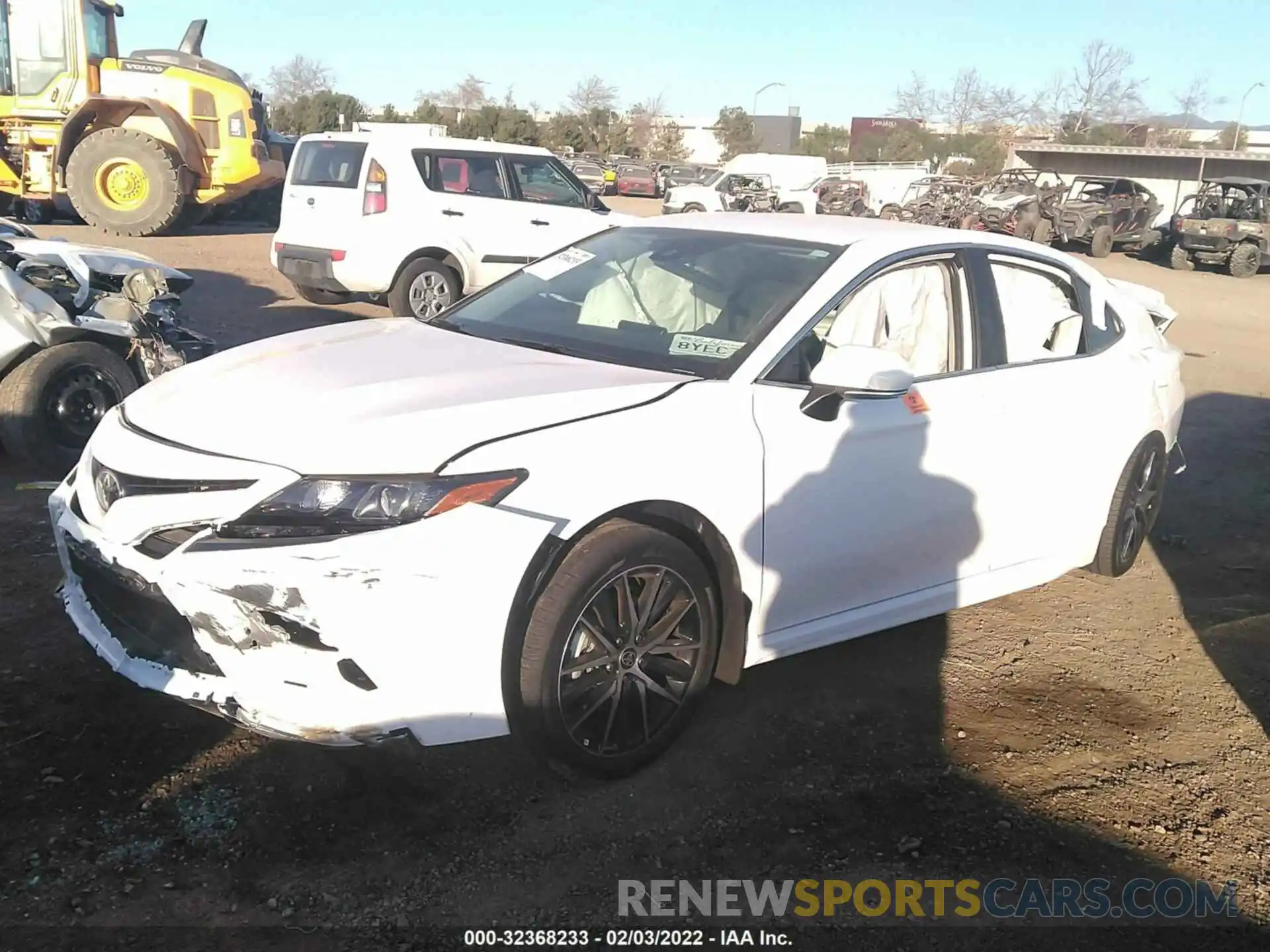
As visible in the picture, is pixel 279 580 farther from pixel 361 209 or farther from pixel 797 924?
pixel 361 209

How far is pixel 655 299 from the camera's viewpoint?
405cm

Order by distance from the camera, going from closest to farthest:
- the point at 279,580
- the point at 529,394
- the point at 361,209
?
the point at 279,580, the point at 529,394, the point at 361,209

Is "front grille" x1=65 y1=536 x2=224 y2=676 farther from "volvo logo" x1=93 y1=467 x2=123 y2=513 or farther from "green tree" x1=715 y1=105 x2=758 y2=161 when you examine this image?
"green tree" x1=715 y1=105 x2=758 y2=161

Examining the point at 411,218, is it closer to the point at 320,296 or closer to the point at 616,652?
the point at 320,296

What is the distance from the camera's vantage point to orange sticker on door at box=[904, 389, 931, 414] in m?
3.78

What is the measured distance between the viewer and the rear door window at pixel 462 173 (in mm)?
10805

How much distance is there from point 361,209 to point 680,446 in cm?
819

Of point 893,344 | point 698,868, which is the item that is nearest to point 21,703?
point 698,868

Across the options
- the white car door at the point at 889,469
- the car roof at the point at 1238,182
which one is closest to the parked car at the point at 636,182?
the car roof at the point at 1238,182

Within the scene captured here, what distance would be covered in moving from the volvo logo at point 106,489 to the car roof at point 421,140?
8.36 metres

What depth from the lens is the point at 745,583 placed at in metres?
3.38

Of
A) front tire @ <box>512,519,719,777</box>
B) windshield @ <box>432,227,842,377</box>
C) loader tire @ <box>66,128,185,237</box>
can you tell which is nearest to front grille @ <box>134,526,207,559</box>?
front tire @ <box>512,519,719,777</box>

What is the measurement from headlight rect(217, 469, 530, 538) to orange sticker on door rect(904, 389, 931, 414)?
166 cm

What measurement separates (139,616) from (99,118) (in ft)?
52.8
